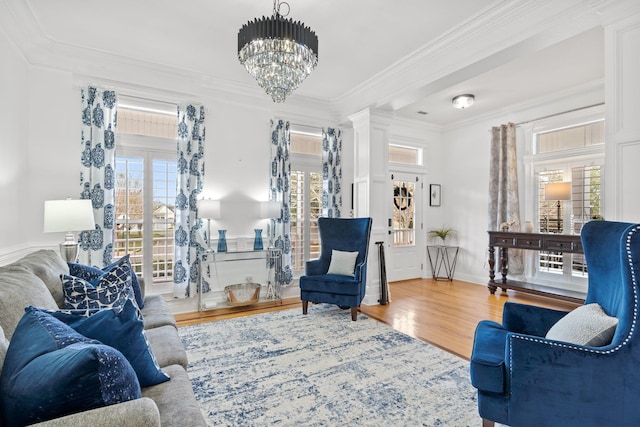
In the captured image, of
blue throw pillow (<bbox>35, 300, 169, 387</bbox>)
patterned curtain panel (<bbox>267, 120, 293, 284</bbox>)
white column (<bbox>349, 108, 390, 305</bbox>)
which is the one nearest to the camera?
blue throw pillow (<bbox>35, 300, 169, 387</bbox>)

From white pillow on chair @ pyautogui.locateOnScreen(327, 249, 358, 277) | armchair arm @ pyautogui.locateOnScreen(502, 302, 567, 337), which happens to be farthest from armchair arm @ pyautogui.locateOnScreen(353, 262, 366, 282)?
armchair arm @ pyautogui.locateOnScreen(502, 302, 567, 337)

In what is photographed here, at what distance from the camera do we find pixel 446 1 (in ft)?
8.98

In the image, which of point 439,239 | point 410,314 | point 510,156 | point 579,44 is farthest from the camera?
point 439,239

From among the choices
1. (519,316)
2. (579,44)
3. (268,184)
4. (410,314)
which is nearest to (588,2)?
(579,44)

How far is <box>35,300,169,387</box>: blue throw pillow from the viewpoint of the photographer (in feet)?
4.37

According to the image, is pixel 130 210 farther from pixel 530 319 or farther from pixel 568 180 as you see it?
pixel 568 180

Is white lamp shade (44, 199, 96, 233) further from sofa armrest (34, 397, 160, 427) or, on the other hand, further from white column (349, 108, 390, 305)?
white column (349, 108, 390, 305)

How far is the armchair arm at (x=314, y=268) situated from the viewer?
434cm

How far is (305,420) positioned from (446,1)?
3359 mm

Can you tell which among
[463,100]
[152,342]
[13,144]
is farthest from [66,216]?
[463,100]

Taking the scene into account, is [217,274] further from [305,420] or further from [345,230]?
[305,420]

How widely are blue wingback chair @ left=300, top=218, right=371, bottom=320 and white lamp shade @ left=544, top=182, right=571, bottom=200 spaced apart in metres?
2.69

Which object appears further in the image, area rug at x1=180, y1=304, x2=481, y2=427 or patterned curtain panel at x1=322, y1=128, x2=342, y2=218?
patterned curtain panel at x1=322, y1=128, x2=342, y2=218

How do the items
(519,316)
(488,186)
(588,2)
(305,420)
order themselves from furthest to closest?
1. (488,186)
2. (588,2)
3. (519,316)
4. (305,420)
